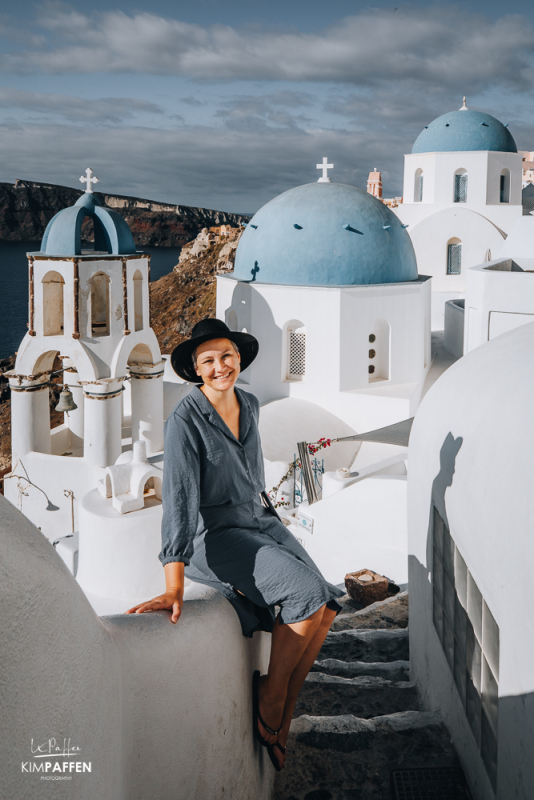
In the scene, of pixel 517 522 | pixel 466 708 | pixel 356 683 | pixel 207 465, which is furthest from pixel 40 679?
pixel 356 683

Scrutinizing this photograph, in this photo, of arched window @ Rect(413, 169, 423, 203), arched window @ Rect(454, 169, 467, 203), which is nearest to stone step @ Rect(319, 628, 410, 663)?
arched window @ Rect(454, 169, 467, 203)

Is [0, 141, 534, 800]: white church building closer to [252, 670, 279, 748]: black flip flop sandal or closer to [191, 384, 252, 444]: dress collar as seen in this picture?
[252, 670, 279, 748]: black flip flop sandal

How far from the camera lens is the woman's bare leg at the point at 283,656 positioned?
3.04 meters

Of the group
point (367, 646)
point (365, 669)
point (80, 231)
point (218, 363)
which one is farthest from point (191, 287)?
point (218, 363)

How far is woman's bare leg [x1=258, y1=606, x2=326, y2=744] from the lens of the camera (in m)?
3.04

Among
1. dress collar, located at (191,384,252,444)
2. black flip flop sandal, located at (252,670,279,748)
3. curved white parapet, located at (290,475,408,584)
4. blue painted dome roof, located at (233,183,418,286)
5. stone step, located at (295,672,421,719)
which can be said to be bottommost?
curved white parapet, located at (290,475,408,584)

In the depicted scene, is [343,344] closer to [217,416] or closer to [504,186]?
[217,416]

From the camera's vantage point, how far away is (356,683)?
15.2 feet

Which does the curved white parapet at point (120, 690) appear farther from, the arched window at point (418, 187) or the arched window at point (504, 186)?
the arched window at point (504, 186)

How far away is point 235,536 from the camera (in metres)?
3.18

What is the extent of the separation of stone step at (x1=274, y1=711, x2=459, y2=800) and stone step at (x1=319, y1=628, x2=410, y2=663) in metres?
1.44

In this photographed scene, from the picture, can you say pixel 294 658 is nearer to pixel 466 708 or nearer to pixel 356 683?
pixel 466 708

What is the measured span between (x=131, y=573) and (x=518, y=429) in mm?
5091
